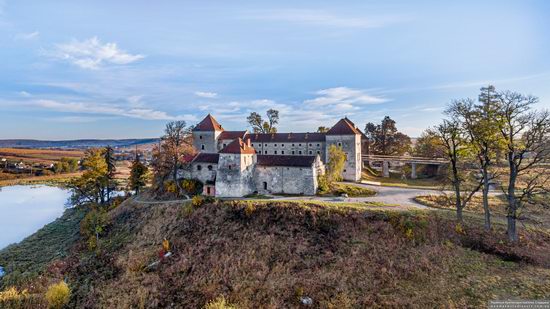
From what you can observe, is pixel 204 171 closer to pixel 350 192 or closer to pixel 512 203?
pixel 350 192

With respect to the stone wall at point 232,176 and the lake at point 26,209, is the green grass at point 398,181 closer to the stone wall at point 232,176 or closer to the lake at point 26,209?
the stone wall at point 232,176

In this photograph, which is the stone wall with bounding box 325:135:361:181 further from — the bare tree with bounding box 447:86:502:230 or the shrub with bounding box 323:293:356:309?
the shrub with bounding box 323:293:356:309

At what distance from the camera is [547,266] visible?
13375 mm

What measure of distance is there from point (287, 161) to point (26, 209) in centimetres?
4476

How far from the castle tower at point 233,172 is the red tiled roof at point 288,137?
12238mm

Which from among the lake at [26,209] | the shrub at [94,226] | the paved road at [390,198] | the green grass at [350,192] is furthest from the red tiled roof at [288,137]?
the lake at [26,209]

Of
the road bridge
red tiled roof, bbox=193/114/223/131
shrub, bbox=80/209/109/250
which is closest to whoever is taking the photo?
shrub, bbox=80/209/109/250

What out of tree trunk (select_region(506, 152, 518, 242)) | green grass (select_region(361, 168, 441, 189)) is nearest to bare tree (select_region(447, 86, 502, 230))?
tree trunk (select_region(506, 152, 518, 242))

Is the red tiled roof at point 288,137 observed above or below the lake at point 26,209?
above

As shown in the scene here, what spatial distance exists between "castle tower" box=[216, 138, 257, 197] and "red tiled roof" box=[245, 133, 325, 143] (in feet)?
40.2

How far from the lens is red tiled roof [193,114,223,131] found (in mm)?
38528

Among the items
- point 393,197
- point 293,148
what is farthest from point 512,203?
point 293,148

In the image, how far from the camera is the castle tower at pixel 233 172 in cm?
2744

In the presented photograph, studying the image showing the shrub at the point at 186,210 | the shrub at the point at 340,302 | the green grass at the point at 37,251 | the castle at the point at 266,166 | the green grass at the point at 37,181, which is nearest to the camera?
the shrub at the point at 340,302
